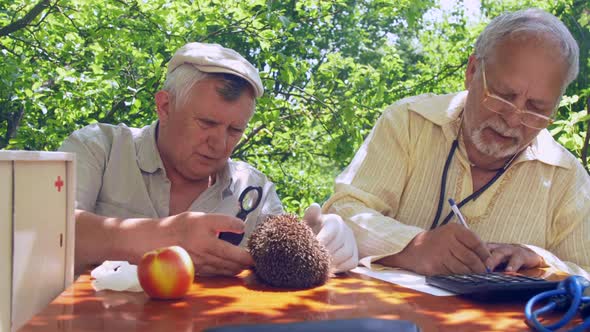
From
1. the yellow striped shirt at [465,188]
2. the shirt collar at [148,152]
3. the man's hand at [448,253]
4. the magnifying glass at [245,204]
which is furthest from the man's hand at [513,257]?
the shirt collar at [148,152]

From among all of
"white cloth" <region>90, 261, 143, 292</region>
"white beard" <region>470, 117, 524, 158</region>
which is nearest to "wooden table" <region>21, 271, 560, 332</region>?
"white cloth" <region>90, 261, 143, 292</region>

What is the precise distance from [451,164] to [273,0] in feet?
11.4

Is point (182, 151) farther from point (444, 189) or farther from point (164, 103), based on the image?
point (444, 189)

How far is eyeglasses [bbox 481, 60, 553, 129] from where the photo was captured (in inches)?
98.3

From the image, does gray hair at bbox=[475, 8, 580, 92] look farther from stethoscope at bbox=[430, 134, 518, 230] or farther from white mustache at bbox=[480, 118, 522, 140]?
stethoscope at bbox=[430, 134, 518, 230]

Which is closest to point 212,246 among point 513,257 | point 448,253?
point 448,253

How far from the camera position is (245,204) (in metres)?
2.26

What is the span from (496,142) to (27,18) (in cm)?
387

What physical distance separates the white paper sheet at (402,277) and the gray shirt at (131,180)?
25.3 inches

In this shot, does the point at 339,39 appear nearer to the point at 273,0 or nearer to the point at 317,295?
the point at 273,0

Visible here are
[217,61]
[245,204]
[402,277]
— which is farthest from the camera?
[217,61]

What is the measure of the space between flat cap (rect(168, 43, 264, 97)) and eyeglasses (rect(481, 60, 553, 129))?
908mm

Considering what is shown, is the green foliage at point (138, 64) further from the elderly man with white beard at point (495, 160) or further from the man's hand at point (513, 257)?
the man's hand at point (513, 257)

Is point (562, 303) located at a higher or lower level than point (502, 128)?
lower
